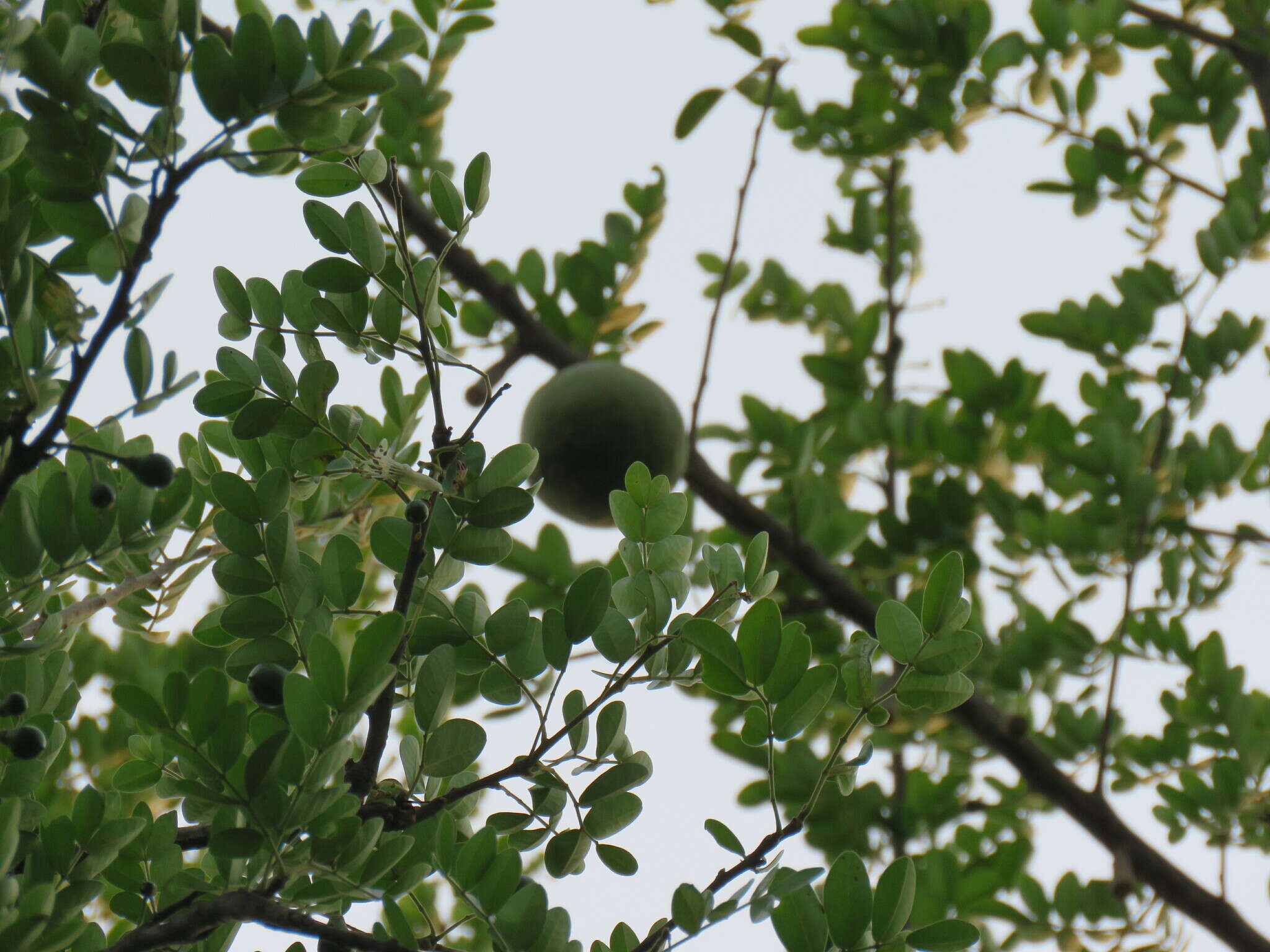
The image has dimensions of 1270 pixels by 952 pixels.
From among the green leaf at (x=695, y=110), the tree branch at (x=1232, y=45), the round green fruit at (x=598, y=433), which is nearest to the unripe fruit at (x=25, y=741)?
the round green fruit at (x=598, y=433)

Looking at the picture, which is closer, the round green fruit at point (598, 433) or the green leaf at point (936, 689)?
the green leaf at point (936, 689)

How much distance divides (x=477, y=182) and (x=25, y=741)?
1.59 ft

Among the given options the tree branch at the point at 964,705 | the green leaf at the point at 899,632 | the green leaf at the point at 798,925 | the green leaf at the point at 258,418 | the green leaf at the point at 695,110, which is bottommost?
the green leaf at the point at 798,925

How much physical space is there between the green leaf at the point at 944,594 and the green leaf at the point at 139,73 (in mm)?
578

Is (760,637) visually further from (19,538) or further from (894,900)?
(19,538)

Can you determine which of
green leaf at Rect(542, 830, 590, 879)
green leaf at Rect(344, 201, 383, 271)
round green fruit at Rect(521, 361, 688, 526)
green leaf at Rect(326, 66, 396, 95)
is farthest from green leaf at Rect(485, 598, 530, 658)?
round green fruit at Rect(521, 361, 688, 526)

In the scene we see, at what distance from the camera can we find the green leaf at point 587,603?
29.7 inches

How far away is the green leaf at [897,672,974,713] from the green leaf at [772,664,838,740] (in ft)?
0.17

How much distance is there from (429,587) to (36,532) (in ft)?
0.89

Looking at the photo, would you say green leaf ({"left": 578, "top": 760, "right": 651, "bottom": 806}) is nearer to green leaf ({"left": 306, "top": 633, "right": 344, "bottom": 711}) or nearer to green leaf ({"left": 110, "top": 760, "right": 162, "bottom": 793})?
green leaf ({"left": 306, "top": 633, "right": 344, "bottom": 711})

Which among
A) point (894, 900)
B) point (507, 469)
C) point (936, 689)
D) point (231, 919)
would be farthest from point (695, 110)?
point (231, 919)

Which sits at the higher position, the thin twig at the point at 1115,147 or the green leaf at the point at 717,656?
the thin twig at the point at 1115,147

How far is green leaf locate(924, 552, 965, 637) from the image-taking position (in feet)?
2.41

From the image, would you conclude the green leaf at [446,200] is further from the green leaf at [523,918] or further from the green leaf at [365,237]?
the green leaf at [523,918]
